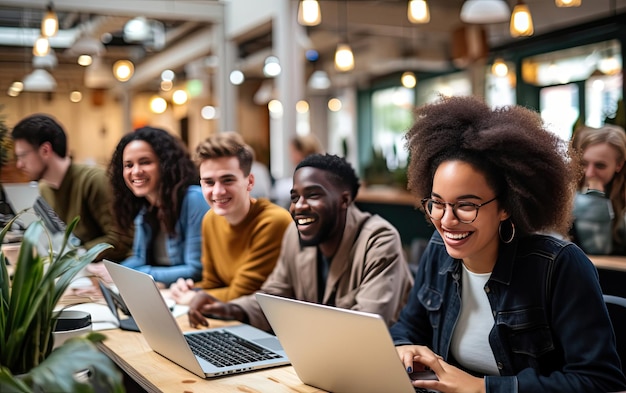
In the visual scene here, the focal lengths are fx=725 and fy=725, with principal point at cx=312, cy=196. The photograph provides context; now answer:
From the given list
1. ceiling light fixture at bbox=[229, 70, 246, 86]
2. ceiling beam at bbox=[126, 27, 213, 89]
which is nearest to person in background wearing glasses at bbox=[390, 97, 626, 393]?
ceiling beam at bbox=[126, 27, 213, 89]

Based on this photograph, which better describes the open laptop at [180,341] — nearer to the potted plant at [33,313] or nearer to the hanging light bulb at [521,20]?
the potted plant at [33,313]

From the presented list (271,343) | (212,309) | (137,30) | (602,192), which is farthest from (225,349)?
(137,30)

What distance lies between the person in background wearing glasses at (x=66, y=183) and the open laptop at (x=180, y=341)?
91 cm

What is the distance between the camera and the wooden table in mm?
1611

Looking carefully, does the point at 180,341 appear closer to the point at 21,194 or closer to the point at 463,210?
the point at 463,210

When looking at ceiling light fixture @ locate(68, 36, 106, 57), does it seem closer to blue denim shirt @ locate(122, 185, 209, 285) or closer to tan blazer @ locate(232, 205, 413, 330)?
blue denim shirt @ locate(122, 185, 209, 285)

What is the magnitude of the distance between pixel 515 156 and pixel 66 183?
203cm

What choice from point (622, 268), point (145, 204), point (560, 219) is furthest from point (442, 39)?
point (560, 219)

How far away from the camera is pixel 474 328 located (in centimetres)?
173

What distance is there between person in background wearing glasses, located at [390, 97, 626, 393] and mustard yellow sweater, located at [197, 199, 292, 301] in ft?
3.01

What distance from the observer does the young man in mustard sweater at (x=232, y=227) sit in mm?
2416

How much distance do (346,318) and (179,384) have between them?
53cm

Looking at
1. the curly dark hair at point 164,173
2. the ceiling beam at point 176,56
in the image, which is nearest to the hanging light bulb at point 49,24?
the ceiling beam at point 176,56

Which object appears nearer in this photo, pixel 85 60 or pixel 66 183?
pixel 66 183
